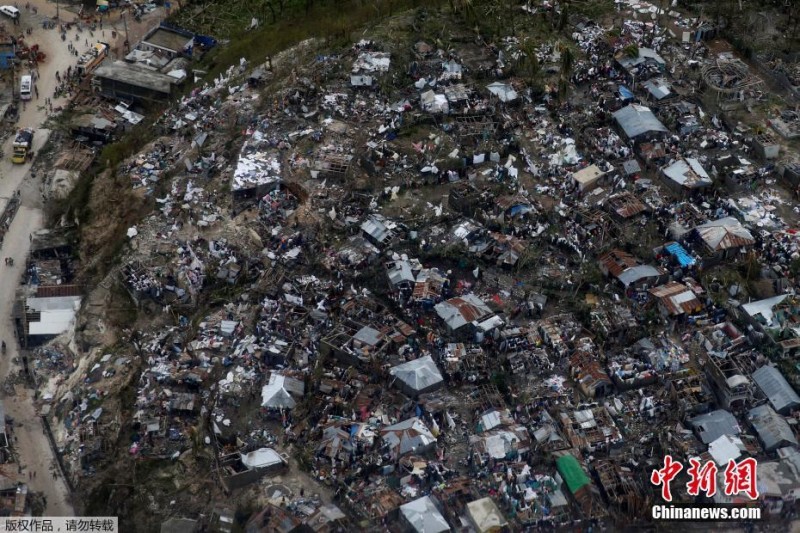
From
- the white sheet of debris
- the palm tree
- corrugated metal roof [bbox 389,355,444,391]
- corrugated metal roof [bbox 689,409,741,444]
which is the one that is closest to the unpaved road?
the white sheet of debris

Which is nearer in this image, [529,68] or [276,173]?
[276,173]

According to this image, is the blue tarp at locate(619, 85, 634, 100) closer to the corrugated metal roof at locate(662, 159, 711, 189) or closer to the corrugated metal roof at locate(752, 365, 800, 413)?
the corrugated metal roof at locate(662, 159, 711, 189)

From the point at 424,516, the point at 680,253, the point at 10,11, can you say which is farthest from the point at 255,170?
the point at 10,11

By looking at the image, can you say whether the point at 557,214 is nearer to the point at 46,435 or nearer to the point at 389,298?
the point at 389,298

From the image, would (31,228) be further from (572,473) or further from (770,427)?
(770,427)

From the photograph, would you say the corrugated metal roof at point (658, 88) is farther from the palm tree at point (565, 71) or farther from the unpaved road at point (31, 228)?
the unpaved road at point (31, 228)

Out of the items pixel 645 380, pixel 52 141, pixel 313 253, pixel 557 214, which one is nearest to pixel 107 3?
pixel 52 141

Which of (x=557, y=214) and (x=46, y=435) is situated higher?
(x=557, y=214)
